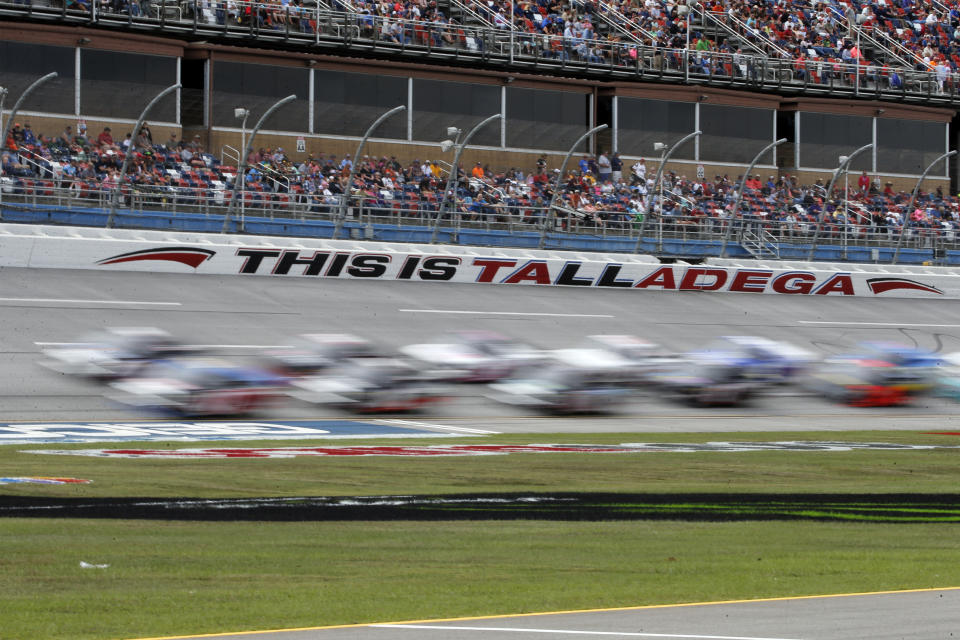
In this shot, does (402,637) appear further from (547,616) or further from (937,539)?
(937,539)

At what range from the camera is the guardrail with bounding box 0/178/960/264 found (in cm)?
3184

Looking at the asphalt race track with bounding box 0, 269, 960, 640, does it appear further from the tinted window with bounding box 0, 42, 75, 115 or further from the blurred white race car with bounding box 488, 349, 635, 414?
the tinted window with bounding box 0, 42, 75, 115

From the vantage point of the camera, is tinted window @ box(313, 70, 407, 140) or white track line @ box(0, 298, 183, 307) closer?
white track line @ box(0, 298, 183, 307)

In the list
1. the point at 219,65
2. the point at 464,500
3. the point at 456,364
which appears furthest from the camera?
the point at 219,65

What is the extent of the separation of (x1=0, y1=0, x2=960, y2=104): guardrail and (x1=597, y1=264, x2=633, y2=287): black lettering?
1217 cm

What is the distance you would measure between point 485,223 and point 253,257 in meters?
6.39

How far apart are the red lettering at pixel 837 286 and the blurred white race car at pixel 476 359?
1756 cm

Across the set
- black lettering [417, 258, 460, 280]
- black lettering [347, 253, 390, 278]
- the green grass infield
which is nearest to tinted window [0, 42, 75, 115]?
black lettering [347, 253, 390, 278]

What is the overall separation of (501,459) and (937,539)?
613cm

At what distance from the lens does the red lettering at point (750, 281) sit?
38156 mm

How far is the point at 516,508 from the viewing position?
1205 cm

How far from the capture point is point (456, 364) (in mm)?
23219

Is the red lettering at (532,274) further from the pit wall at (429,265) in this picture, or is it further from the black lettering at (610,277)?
the black lettering at (610,277)

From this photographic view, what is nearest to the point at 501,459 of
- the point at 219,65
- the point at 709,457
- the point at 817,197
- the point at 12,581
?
the point at 709,457
